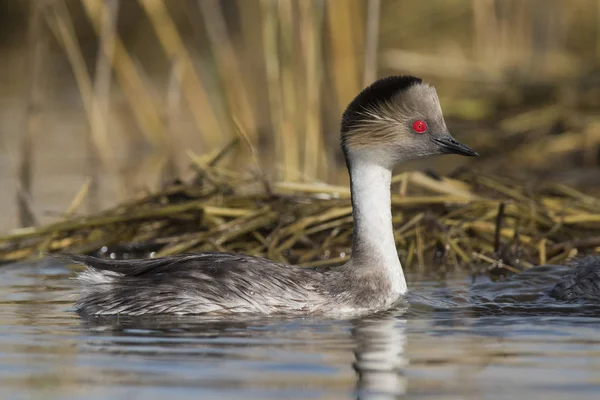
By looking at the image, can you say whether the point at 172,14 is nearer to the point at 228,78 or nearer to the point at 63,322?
the point at 228,78

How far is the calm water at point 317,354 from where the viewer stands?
5039mm

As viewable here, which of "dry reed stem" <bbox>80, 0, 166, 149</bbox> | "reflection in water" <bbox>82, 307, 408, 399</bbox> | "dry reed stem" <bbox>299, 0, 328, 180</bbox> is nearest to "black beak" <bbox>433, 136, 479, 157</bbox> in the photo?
"reflection in water" <bbox>82, 307, 408, 399</bbox>

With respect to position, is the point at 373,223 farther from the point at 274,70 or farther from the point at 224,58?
the point at 224,58

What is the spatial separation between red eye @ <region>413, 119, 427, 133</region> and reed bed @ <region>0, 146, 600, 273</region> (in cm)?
161

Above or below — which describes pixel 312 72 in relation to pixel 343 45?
below

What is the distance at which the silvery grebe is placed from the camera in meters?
7.11

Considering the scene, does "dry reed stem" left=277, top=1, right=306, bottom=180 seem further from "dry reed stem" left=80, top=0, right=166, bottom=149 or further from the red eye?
the red eye

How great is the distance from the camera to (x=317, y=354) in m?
5.81

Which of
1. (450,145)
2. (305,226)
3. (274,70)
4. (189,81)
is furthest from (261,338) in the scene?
(189,81)

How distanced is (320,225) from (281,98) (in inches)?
99.9

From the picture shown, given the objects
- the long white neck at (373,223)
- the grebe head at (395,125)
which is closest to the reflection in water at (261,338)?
the long white neck at (373,223)

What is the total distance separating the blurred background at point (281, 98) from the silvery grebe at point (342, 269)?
1271 mm

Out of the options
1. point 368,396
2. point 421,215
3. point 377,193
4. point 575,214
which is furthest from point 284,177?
point 368,396

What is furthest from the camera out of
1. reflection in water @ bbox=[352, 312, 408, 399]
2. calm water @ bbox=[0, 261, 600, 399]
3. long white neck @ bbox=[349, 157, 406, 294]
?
long white neck @ bbox=[349, 157, 406, 294]
